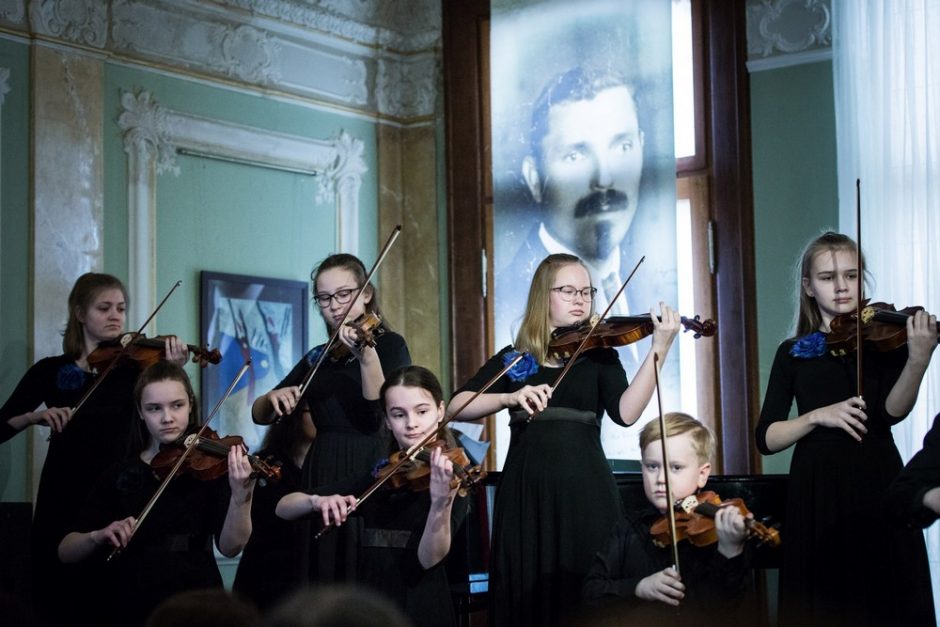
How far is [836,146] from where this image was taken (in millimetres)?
5156

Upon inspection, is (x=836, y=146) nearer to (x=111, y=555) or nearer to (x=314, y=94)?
(x=314, y=94)

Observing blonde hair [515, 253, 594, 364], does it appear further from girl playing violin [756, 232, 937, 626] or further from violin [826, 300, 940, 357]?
violin [826, 300, 940, 357]

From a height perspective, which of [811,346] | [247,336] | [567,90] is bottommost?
[811,346]

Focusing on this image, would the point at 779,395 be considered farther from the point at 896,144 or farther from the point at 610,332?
the point at 896,144

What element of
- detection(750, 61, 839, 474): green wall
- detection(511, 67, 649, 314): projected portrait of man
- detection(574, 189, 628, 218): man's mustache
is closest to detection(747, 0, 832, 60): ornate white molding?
detection(750, 61, 839, 474): green wall

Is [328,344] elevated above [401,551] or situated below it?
above

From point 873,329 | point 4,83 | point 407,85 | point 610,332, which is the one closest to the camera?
point 873,329

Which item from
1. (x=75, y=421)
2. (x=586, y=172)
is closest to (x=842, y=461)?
(x=75, y=421)

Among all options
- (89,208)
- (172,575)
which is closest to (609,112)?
(89,208)

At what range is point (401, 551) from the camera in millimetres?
3186

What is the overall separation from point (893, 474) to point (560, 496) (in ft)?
2.62

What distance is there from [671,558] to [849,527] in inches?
21.2

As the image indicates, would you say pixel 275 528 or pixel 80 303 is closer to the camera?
pixel 275 528

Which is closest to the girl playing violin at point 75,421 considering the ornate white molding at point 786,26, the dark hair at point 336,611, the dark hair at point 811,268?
the dark hair at point 811,268
